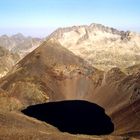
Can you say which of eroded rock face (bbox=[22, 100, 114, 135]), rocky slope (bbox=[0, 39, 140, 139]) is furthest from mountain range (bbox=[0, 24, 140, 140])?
eroded rock face (bbox=[22, 100, 114, 135])

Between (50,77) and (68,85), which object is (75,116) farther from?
(50,77)

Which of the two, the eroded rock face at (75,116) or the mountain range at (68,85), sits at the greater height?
the mountain range at (68,85)

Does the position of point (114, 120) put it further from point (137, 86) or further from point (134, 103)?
point (137, 86)

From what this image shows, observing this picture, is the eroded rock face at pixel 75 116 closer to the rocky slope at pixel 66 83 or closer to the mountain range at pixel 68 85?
the mountain range at pixel 68 85

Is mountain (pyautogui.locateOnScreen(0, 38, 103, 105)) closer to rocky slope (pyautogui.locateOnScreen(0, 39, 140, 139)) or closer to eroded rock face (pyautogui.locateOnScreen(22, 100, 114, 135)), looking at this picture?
rocky slope (pyautogui.locateOnScreen(0, 39, 140, 139))

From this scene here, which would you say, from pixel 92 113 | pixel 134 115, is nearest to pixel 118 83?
pixel 92 113

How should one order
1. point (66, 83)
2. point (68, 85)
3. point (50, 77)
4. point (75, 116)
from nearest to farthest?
point (75, 116)
point (68, 85)
point (66, 83)
point (50, 77)

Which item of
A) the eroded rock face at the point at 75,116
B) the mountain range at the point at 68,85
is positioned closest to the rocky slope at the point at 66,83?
the mountain range at the point at 68,85

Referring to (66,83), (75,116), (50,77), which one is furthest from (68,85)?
(75,116)
